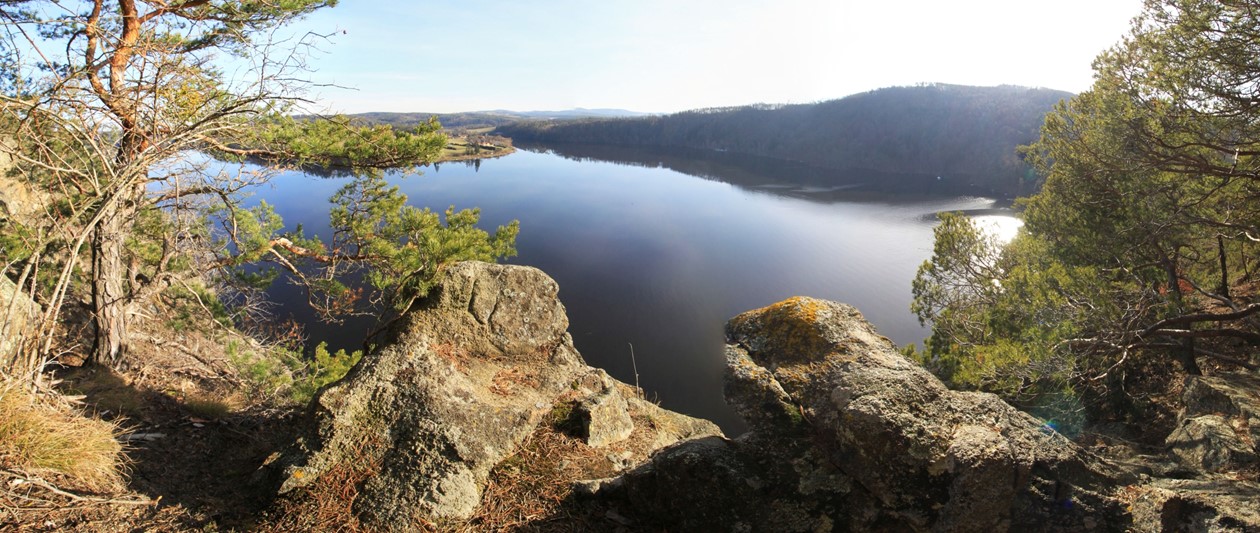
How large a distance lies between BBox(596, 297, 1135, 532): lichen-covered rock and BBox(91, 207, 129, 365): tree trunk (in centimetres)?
526

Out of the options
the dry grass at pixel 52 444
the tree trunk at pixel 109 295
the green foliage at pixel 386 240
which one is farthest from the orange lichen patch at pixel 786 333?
the tree trunk at pixel 109 295

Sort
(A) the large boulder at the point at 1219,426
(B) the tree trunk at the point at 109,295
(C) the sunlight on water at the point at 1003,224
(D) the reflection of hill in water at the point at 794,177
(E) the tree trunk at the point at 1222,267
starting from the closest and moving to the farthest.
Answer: (A) the large boulder at the point at 1219,426
(B) the tree trunk at the point at 109,295
(E) the tree trunk at the point at 1222,267
(C) the sunlight on water at the point at 1003,224
(D) the reflection of hill in water at the point at 794,177

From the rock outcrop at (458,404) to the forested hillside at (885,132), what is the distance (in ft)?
233

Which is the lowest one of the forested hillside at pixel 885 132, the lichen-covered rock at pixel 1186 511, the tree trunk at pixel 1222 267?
the lichen-covered rock at pixel 1186 511

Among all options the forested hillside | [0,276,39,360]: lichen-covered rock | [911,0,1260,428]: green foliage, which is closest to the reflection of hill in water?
the forested hillside

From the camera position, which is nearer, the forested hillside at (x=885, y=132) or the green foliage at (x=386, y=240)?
the green foliage at (x=386, y=240)

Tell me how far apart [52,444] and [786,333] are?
4.18 m

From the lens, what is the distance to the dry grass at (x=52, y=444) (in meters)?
2.51

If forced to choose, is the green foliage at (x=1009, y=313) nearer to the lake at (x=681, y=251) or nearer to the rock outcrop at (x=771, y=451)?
the rock outcrop at (x=771, y=451)

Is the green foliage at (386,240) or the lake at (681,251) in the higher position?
the green foliage at (386,240)

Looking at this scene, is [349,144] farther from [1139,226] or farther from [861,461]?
[1139,226]

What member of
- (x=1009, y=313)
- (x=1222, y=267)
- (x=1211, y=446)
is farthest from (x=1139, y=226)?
(x=1211, y=446)

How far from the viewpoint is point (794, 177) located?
75.3 metres

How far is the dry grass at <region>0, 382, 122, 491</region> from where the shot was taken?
2.51m
